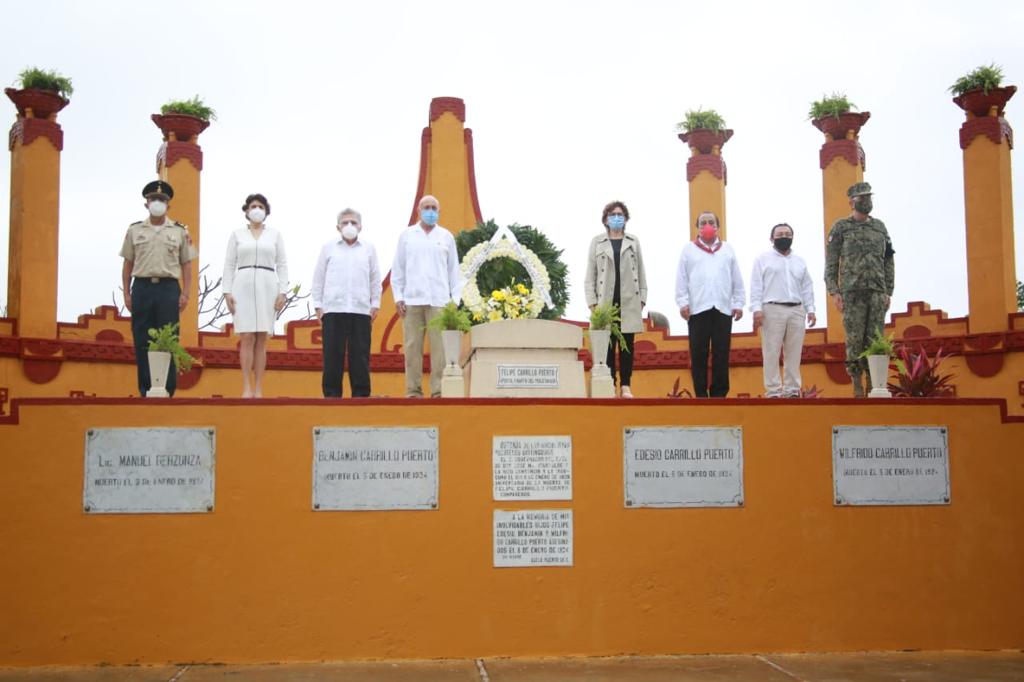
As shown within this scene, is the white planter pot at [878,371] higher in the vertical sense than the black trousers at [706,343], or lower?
lower

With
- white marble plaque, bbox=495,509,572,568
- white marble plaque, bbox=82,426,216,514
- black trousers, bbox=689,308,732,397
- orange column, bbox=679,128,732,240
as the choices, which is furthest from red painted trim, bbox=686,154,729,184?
white marble plaque, bbox=82,426,216,514

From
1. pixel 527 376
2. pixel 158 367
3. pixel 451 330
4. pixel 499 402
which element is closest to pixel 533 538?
pixel 499 402

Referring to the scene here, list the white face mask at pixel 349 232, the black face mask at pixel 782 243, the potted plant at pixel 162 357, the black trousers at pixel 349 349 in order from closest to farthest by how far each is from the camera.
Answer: the potted plant at pixel 162 357
the black trousers at pixel 349 349
the white face mask at pixel 349 232
the black face mask at pixel 782 243

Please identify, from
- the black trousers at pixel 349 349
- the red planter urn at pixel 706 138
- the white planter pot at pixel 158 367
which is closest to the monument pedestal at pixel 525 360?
the black trousers at pixel 349 349

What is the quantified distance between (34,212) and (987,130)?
37.7ft

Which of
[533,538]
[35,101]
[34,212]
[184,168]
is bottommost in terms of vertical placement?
[533,538]

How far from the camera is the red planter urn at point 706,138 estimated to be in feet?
53.1

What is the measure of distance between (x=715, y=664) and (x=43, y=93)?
11146 mm

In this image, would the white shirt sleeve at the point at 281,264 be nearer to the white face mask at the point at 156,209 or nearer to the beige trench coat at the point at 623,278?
the white face mask at the point at 156,209

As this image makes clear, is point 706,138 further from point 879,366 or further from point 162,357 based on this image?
point 162,357

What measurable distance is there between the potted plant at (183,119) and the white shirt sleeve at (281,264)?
649cm

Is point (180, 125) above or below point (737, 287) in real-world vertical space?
above

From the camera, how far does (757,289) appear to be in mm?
10016

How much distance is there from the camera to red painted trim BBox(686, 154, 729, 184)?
16.1 m
